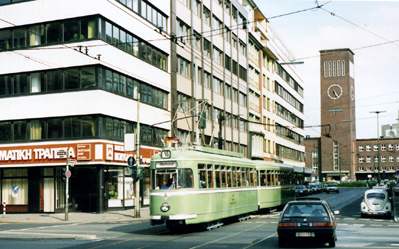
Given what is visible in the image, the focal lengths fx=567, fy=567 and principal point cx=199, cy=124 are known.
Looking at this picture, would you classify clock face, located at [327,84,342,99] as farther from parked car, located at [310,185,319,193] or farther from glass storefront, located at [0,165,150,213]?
glass storefront, located at [0,165,150,213]

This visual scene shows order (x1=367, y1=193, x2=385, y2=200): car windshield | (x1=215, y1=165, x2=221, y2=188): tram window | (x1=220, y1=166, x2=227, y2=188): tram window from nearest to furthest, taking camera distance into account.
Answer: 1. (x1=215, y1=165, x2=221, y2=188): tram window
2. (x1=220, y1=166, x2=227, y2=188): tram window
3. (x1=367, y1=193, x2=385, y2=200): car windshield

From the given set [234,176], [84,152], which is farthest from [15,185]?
[234,176]

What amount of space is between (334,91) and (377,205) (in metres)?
114

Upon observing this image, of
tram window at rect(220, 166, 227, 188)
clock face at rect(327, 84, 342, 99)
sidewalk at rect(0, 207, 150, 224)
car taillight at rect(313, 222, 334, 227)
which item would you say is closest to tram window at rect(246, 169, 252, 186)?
tram window at rect(220, 166, 227, 188)

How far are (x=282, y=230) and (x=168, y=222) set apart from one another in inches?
260

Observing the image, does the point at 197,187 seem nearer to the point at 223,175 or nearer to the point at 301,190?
the point at 223,175

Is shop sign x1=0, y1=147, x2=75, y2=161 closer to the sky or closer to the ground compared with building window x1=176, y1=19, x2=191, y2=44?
closer to the ground

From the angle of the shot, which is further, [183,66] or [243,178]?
[183,66]

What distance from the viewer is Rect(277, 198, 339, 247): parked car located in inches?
632

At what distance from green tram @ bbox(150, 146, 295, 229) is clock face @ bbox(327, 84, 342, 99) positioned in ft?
386

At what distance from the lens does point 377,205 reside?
104ft

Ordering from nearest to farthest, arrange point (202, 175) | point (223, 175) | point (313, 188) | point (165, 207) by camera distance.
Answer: point (165, 207) < point (202, 175) < point (223, 175) < point (313, 188)

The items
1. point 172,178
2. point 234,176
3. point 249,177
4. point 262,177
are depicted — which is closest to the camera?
point 172,178

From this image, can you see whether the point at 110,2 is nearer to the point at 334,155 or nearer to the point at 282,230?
the point at 282,230
